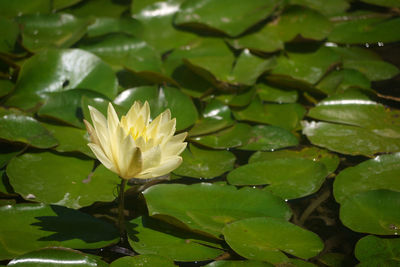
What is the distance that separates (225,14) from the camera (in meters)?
2.97

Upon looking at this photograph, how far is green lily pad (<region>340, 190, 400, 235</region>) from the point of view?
5.77 ft

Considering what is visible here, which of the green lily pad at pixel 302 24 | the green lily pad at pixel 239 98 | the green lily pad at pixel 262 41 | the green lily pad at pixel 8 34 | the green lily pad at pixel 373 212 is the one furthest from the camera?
the green lily pad at pixel 302 24

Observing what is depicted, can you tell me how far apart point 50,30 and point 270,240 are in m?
1.91

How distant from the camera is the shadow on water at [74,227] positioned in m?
1.63

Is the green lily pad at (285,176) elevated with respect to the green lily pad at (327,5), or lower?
lower

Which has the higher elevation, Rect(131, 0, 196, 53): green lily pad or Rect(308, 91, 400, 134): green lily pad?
Rect(131, 0, 196, 53): green lily pad

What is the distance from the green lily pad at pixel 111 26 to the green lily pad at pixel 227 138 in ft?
3.33

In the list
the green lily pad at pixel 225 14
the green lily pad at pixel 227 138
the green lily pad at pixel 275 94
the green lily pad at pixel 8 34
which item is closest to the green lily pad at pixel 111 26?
the green lily pad at pixel 225 14

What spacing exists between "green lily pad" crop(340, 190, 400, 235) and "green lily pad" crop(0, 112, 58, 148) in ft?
4.22

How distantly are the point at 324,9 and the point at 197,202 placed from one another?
2079mm

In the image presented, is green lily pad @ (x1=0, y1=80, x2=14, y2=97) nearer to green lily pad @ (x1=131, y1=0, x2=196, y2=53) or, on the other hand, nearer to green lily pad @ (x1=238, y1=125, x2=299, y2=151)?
green lily pad @ (x1=131, y1=0, x2=196, y2=53)

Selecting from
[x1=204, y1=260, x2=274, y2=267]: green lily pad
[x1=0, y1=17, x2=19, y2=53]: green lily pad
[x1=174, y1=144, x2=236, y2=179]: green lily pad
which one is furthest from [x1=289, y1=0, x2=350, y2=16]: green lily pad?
[x1=204, y1=260, x2=274, y2=267]: green lily pad

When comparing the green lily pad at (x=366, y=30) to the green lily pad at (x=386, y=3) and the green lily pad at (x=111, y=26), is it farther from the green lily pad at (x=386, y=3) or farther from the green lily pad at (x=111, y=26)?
the green lily pad at (x=111, y=26)

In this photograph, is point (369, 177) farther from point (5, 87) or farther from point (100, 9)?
point (100, 9)
